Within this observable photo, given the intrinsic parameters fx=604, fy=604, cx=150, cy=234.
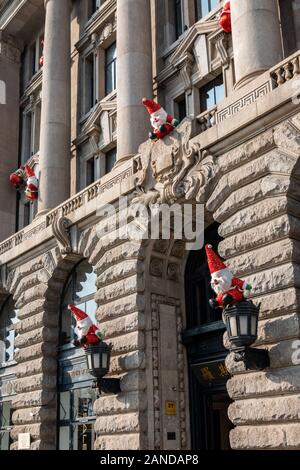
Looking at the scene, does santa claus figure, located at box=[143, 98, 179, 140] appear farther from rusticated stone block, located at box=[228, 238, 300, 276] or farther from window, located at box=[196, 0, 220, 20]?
window, located at box=[196, 0, 220, 20]

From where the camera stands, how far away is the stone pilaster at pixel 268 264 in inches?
442

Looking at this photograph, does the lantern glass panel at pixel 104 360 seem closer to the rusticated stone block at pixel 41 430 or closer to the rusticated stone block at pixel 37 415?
the rusticated stone block at pixel 37 415

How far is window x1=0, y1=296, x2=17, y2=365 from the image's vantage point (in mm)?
23188

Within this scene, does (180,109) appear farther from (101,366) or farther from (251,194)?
(101,366)

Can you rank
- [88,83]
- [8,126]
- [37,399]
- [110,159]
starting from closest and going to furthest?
[37,399], [110,159], [88,83], [8,126]

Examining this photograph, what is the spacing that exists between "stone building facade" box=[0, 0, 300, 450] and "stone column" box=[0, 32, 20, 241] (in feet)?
14.1

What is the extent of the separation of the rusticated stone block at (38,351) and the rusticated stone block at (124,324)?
3.99m

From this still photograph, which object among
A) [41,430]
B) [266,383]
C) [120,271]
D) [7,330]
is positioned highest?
[120,271]

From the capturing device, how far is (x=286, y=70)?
41.9 ft

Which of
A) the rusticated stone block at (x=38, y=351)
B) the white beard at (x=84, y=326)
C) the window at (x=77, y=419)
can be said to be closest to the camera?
the white beard at (x=84, y=326)

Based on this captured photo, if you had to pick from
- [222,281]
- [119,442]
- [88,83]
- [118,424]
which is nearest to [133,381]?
[118,424]

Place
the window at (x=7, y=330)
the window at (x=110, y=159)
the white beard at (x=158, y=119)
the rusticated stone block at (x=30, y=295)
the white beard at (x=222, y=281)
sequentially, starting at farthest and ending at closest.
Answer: the window at (x=7, y=330) < the window at (x=110, y=159) < the rusticated stone block at (x=30, y=295) < the white beard at (x=158, y=119) < the white beard at (x=222, y=281)

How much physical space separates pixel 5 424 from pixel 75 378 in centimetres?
538

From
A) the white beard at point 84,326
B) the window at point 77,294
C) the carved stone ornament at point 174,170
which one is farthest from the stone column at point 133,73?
the white beard at point 84,326
